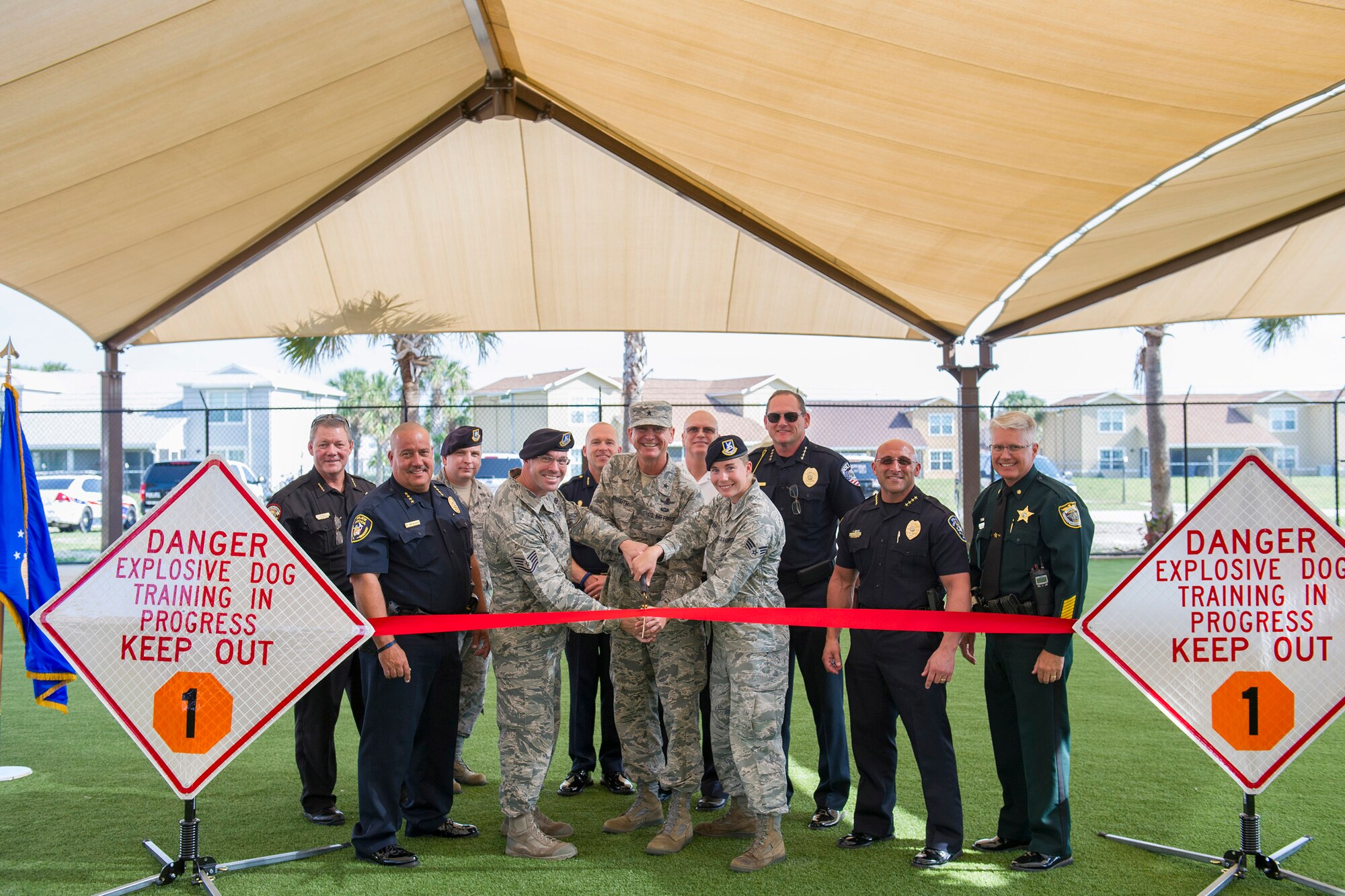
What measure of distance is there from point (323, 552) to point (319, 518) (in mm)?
180

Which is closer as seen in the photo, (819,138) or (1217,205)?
(819,138)

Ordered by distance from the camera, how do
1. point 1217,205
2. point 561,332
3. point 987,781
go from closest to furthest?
point 987,781, point 1217,205, point 561,332

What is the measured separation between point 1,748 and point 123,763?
3.42 ft

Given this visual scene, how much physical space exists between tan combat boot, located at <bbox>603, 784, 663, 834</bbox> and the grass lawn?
0.07 metres

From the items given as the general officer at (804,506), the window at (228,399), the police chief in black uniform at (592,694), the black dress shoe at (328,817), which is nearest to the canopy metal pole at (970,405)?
the general officer at (804,506)

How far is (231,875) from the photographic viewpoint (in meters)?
4.02

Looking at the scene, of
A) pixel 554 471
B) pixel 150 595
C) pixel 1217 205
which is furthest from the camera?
pixel 1217 205

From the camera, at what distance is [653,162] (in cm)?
833

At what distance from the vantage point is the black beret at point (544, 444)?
4.32 m

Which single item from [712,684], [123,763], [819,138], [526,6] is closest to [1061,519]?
[712,684]

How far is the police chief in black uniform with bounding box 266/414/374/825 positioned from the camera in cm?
477

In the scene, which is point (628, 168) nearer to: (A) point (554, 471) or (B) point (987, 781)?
(A) point (554, 471)

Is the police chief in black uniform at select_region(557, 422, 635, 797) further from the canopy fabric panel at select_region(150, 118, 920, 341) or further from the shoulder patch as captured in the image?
the canopy fabric panel at select_region(150, 118, 920, 341)

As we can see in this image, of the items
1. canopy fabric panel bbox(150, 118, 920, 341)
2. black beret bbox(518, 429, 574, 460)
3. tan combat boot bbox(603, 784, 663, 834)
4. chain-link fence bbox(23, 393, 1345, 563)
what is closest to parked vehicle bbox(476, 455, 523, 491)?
chain-link fence bbox(23, 393, 1345, 563)
